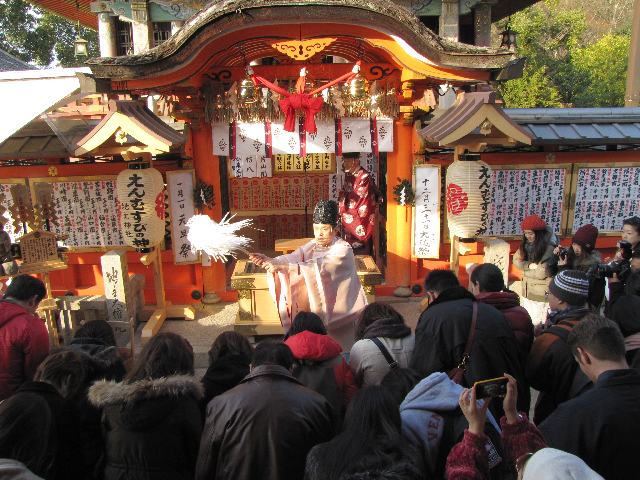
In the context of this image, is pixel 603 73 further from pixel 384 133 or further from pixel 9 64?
pixel 9 64

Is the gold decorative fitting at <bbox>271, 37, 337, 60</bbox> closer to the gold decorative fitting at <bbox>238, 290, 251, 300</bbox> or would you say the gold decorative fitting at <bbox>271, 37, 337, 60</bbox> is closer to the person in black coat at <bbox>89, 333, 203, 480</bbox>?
the gold decorative fitting at <bbox>238, 290, 251, 300</bbox>

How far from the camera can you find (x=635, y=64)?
14195 millimetres

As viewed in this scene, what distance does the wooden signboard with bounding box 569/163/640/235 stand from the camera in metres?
9.25

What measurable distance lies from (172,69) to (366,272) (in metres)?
4.04

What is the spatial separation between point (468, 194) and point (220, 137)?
13.5 feet

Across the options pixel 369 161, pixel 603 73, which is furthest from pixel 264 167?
pixel 603 73

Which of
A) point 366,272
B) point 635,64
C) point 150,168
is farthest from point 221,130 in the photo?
point 635,64

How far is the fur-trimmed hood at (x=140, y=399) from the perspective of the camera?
3.00 metres

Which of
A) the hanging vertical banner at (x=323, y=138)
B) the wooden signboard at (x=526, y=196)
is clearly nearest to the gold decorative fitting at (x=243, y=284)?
the hanging vertical banner at (x=323, y=138)

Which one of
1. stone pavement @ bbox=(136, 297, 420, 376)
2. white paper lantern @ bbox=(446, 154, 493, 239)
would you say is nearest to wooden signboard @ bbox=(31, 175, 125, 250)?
stone pavement @ bbox=(136, 297, 420, 376)

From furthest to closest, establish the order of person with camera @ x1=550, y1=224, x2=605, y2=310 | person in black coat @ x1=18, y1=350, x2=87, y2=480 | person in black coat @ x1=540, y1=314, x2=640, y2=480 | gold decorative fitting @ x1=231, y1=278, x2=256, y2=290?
gold decorative fitting @ x1=231, y1=278, x2=256, y2=290
person with camera @ x1=550, y1=224, x2=605, y2=310
person in black coat @ x1=18, y1=350, x2=87, y2=480
person in black coat @ x1=540, y1=314, x2=640, y2=480

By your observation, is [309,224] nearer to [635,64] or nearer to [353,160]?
[353,160]

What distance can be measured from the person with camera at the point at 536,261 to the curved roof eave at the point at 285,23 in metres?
2.30

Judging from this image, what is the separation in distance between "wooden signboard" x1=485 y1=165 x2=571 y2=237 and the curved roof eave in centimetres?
249
